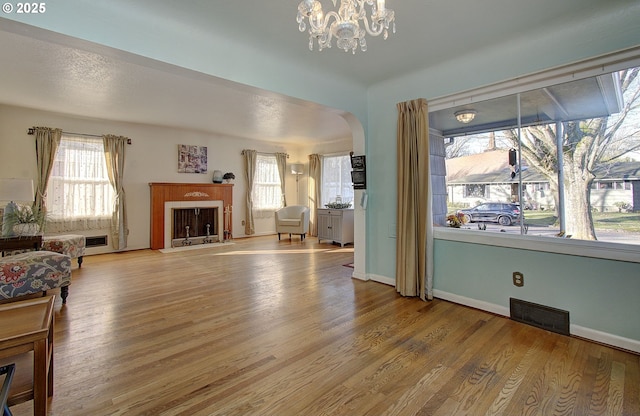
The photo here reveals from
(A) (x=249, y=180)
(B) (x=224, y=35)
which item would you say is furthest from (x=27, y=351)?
(A) (x=249, y=180)

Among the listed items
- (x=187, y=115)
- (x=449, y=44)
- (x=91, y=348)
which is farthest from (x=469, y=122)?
(x=187, y=115)

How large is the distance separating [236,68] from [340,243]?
4.79m

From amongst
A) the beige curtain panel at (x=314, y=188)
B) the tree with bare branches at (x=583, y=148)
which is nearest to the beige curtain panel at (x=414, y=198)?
the tree with bare branches at (x=583, y=148)

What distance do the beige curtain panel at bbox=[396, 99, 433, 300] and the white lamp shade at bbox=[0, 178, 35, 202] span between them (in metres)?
4.77

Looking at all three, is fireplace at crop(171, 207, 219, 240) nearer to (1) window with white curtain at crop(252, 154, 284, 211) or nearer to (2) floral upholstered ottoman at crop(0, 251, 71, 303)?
(1) window with white curtain at crop(252, 154, 284, 211)

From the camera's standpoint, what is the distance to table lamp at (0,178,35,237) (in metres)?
3.63

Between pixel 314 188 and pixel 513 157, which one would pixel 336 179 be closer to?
pixel 314 188

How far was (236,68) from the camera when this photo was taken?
8.71 ft

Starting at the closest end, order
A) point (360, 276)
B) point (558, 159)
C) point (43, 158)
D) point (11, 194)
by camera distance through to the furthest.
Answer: point (558, 159)
point (11, 194)
point (360, 276)
point (43, 158)

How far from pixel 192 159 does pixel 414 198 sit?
5.61 m

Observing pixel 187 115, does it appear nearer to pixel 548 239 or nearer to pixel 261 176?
pixel 261 176

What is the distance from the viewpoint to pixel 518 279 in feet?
8.95

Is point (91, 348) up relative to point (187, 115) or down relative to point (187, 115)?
down

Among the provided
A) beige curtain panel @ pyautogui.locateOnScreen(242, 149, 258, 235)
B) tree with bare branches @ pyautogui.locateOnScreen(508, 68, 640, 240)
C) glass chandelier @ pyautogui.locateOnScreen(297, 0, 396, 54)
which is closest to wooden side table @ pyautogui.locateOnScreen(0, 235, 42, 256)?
glass chandelier @ pyautogui.locateOnScreen(297, 0, 396, 54)
